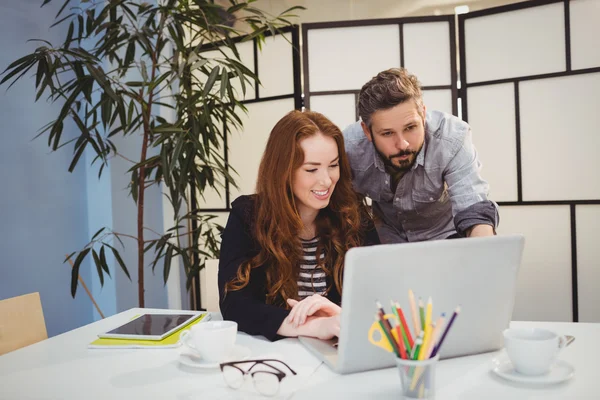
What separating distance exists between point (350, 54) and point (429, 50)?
1.49ft

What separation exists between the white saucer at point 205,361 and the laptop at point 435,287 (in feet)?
0.58

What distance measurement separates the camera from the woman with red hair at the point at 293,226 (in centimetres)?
153

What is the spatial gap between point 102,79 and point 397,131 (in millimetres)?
1336

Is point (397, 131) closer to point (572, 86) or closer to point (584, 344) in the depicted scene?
point (584, 344)

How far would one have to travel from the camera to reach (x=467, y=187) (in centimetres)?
187

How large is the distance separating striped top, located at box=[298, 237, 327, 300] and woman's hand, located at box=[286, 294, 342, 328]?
32 cm

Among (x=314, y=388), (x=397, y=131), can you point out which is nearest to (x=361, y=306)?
(x=314, y=388)

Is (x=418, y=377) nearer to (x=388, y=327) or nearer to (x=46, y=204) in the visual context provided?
(x=388, y=327)

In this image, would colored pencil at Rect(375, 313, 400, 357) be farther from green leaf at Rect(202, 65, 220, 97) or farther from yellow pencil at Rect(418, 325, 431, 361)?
green leaf at Rect(202, 65, 220, 97)

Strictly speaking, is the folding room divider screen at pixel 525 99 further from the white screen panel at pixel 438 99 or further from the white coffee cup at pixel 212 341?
the white coffee cup at pixel 212 341

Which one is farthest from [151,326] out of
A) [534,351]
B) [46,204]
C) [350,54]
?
[350,54]

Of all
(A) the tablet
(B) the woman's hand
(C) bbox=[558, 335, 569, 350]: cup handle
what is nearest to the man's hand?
(B) the woman's hand

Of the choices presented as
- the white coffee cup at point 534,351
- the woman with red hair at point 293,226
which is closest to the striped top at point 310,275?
the woman with red hair at point 293,226

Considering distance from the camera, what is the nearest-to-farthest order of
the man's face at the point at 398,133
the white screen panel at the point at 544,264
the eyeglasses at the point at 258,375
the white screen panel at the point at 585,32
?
the eyeglasses at the point at 258,375 → the man's face at the point at 398,133 → the white screen panel at the point at 585,32 → the white screen panel at the point at 544,264
